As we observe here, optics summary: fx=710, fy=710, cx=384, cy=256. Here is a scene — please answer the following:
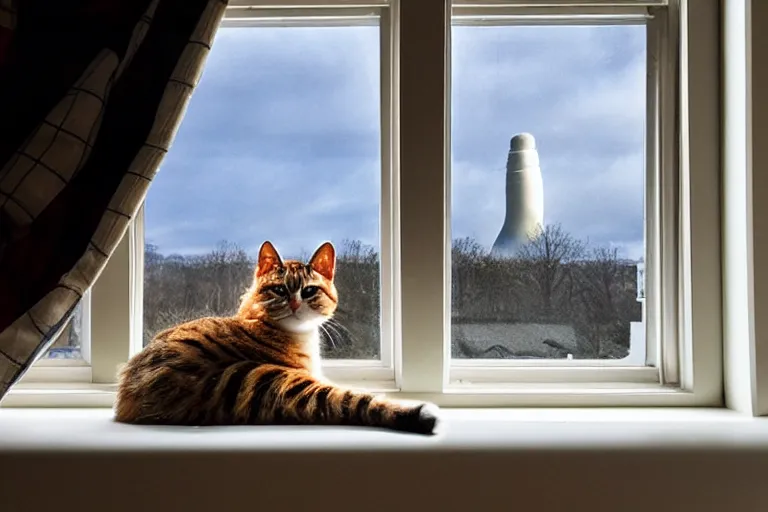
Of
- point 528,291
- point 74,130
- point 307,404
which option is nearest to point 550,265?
point 528,291

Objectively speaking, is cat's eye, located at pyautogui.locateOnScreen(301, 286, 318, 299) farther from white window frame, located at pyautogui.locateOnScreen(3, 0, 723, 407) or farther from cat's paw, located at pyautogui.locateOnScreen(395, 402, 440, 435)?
cat's paw, located at pyautogui.locateOnScreen(395, 402, 440, 435)

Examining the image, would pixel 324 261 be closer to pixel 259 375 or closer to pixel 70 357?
pixel 259 375

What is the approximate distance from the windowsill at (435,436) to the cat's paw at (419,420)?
0.02m

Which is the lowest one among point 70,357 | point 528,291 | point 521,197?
point 70,357

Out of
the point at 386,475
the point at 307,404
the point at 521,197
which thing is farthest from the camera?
the point at 521,197

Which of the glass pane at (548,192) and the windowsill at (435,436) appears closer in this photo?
the windowsill at (435,436)

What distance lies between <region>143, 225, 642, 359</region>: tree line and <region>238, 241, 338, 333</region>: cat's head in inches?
4.2

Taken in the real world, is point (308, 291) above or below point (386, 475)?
above

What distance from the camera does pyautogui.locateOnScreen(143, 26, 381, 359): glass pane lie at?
1268 millimetres

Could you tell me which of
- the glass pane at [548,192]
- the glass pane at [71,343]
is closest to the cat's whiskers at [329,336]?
the glass pane at [548,192]

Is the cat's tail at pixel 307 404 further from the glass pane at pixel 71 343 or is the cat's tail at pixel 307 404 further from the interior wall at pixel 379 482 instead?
the glass pane at pixel 71 343

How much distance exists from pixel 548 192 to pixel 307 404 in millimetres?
568

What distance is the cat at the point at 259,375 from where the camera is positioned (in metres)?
1.01

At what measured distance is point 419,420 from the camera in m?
0.97
